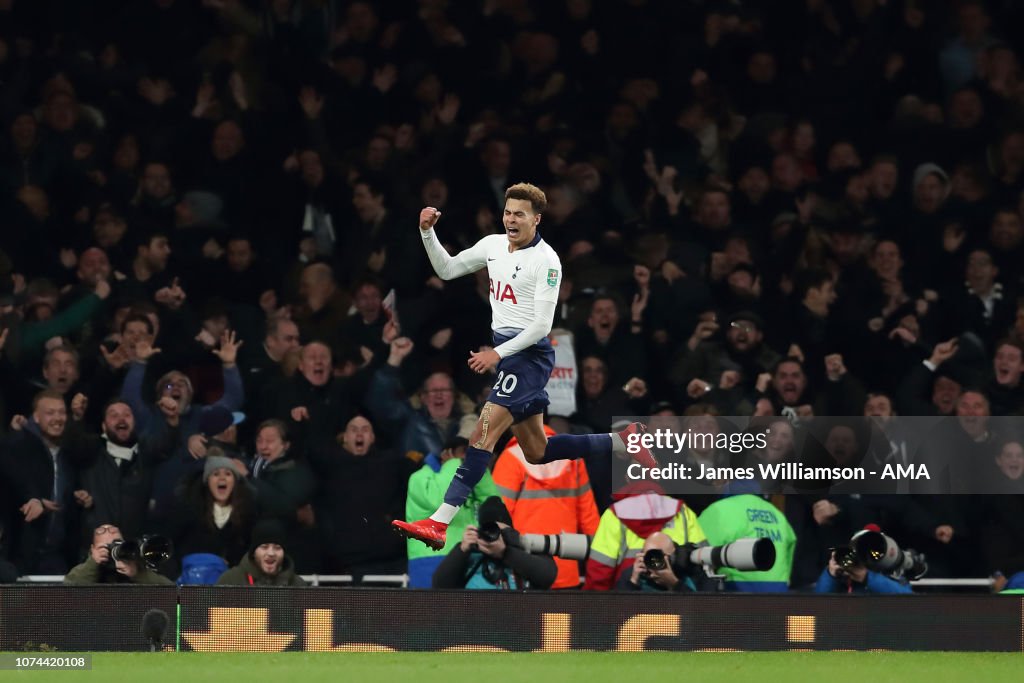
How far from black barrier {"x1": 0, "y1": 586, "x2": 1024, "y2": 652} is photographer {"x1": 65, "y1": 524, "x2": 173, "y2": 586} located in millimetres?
331

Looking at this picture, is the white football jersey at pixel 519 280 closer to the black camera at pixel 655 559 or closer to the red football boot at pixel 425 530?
the red football boot at pixel 425 530

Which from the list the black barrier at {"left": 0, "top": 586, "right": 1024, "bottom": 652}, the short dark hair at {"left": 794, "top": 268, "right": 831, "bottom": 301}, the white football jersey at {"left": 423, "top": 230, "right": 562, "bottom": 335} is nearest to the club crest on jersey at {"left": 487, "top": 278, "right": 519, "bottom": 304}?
the white football jersey at {"left": 423, "top": 230, "right": 562, "bottom": 335}

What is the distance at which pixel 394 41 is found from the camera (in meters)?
16.8

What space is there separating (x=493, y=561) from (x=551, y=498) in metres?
0.61

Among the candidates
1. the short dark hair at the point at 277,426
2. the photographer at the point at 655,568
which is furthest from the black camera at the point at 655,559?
the short dark hair at the point at 277,426

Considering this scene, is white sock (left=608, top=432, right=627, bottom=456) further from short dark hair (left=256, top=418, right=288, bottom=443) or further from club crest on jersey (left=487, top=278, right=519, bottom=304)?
short dark hair (left=256, top=418, right=288, bottom=443)

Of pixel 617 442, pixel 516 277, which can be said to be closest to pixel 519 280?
pixel 516 277

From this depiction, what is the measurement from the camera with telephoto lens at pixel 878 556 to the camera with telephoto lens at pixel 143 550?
396 cm

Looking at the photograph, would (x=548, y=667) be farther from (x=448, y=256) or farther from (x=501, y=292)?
(x=448, y=256)

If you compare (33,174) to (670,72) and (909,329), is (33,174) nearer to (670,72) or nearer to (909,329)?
(670,72)

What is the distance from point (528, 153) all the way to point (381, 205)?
53.6 inches

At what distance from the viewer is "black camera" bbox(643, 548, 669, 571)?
37.1 ft

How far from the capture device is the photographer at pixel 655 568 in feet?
37.1

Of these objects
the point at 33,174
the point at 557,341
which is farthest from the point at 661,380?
the point at 33,174
